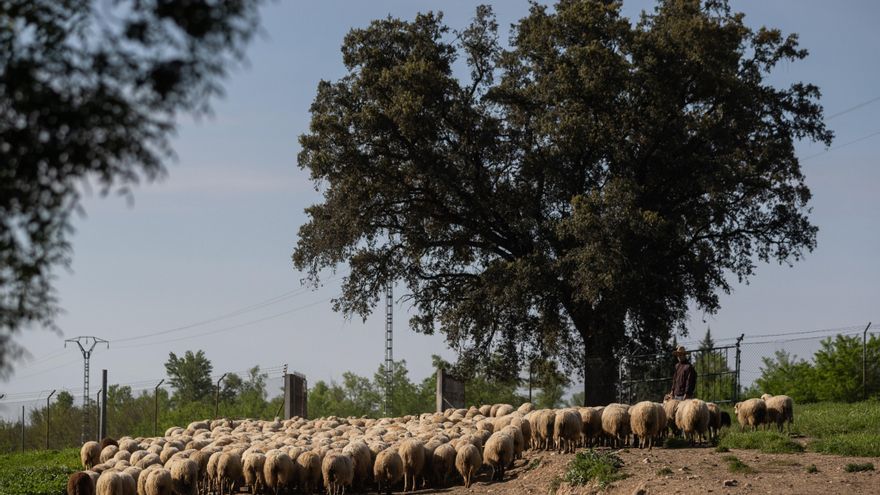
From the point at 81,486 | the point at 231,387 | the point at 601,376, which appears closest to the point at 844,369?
the point at 601,376

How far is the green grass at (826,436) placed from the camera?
2067cm

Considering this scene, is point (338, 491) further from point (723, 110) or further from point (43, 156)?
point (723, 110)

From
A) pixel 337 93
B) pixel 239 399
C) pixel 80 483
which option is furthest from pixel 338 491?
pixel 239 399

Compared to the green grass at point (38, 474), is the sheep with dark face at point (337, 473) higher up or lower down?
higher up

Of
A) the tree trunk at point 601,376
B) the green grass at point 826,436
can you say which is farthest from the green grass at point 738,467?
the tree trunk at point 601,376

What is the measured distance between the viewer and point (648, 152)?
37.9 meters

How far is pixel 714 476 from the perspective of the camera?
19.3 metres

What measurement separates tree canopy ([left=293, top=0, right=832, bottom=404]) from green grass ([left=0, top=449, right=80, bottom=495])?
34.3 ft

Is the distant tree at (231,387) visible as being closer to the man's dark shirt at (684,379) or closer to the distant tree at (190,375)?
the distant tree at (190,375)

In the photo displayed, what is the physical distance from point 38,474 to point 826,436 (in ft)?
61.3

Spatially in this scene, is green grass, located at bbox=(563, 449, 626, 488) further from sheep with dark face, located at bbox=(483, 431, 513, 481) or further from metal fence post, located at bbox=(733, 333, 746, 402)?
metal fence post, located at bbox=(733, 333, 746, 402)

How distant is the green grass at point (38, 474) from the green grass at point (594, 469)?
12217 millimetres

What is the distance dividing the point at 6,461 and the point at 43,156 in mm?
32518

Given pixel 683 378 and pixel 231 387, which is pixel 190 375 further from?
pixel 683 378
